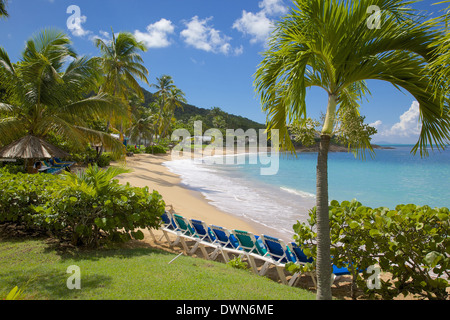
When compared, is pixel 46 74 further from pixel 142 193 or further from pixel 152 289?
pixel 152 289

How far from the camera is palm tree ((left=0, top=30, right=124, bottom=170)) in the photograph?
30.5 feet

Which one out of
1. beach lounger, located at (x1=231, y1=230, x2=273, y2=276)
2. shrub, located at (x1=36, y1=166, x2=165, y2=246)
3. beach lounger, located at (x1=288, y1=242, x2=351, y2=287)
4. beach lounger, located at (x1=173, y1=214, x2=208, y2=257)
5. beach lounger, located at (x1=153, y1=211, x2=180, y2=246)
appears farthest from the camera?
beach lounger, located at (x1=153, y1=211, x2=180, y2=246)

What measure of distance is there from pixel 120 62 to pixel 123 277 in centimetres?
2089

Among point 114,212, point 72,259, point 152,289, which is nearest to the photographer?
point 152,289

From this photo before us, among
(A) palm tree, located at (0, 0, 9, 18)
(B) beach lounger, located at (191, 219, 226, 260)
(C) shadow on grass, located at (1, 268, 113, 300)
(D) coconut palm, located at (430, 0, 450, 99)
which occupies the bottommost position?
(B) beach lounger, located at (191, 219, 226, 260)

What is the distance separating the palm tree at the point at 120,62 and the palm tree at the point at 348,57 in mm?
19213

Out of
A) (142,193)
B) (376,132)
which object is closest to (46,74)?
(142,193)

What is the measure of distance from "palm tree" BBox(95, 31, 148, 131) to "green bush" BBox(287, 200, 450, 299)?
63.0ft

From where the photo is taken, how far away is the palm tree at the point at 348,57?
279cm

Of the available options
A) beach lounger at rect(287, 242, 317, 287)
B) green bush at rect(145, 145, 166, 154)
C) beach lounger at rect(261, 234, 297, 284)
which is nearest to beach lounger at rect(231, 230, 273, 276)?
beach lounger at rect(261, 234, 297, 284)

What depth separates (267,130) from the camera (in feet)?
12.4

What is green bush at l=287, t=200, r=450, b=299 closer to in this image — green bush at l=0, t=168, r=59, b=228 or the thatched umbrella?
green bush at l=0, t=168, r=59, b=228
